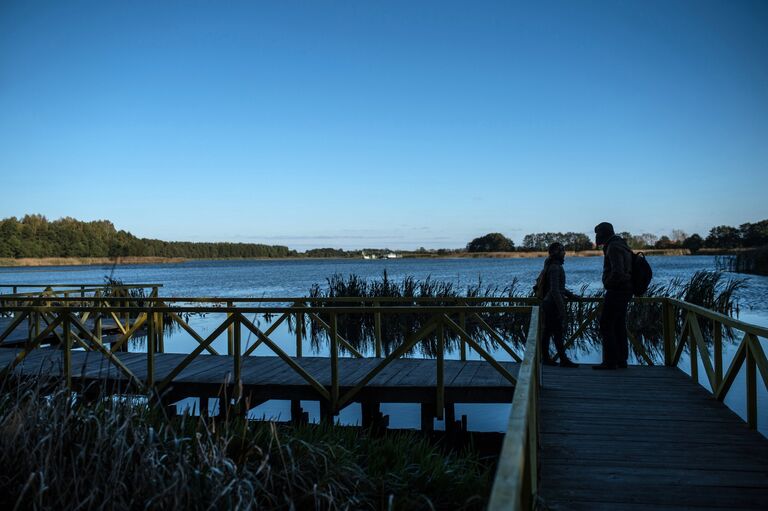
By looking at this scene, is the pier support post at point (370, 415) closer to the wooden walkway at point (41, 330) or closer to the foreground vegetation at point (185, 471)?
the foreground vegetation at point (185, 471)

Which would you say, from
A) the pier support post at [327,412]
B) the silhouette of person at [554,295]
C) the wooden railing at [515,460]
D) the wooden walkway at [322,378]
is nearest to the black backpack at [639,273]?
the silhouette of person at [554,295]

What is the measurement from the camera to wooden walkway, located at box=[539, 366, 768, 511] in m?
4.09

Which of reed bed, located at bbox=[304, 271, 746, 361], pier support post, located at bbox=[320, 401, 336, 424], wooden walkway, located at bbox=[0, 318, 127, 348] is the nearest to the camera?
pier support post, located at bbox=[320, 401, 336, 424]

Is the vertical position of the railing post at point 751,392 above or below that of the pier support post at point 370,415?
above

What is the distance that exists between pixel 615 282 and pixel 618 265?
0.22 metres

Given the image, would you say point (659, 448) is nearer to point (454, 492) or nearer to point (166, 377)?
point (454, 492)

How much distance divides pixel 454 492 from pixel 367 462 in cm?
88

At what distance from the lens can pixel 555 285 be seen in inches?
340

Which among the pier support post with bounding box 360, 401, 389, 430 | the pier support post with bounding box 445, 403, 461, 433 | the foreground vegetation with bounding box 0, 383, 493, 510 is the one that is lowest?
the pier support post with bounding box 445, 403, 461, 433

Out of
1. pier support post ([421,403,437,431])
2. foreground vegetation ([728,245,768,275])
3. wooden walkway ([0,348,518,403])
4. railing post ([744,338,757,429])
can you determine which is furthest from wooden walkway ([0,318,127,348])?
foreground vegetation ([728,245,768,275])

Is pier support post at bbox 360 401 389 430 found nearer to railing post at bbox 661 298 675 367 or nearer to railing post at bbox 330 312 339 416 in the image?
railing post at bbox 330 312 339 416

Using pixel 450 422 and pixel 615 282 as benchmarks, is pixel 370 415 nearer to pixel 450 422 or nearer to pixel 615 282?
pixel 450 422

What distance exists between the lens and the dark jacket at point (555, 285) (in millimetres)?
8602

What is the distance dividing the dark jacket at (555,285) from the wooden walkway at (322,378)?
Result: 1.05 m
